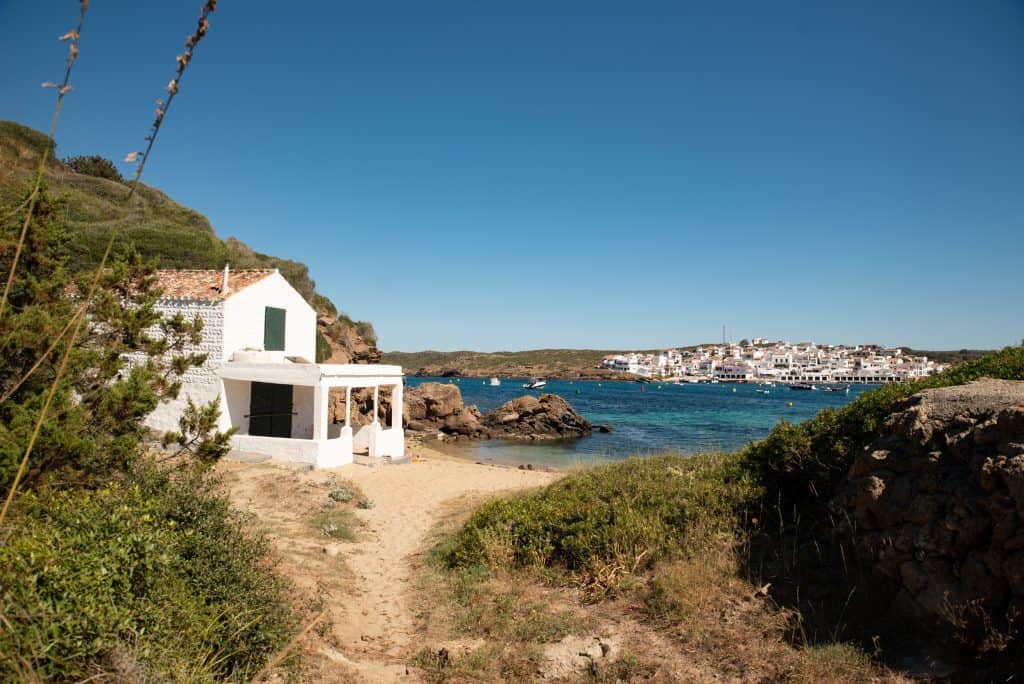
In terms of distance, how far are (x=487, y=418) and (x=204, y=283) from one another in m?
24.5

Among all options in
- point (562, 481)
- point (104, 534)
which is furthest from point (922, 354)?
point (104, 534)

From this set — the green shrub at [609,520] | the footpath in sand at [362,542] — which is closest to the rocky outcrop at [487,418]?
the footpath in sand at [362,542]

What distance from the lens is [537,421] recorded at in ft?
132

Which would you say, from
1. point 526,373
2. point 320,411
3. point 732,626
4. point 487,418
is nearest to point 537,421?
point 487,418

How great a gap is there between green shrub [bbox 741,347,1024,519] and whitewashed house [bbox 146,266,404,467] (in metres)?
12.0

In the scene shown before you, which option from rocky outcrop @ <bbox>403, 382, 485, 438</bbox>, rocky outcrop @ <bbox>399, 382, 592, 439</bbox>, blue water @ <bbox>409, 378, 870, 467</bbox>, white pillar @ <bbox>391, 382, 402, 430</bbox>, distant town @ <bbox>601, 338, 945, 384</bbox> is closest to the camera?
white pillar @ <bbox>391, 382, 402, 430</bbox>

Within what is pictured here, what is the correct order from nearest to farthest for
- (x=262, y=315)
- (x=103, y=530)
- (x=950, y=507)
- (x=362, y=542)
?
(x=103, y=530)
(x=950, y=507)
(x=362, y=542)
(x=262, y=315)

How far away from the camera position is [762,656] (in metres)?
5.30

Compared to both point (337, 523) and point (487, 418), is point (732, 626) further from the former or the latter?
point (487, 418)

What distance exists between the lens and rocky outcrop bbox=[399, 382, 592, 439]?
124 ft

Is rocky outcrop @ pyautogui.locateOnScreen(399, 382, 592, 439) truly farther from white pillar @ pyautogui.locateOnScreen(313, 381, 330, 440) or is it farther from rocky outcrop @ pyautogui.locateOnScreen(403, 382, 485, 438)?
white pillar @ pyautogui.locateOnScreen(313, 381, 330, 440)

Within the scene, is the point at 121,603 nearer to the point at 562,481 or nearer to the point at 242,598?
the point at 242,598

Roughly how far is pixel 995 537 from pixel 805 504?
116 inches

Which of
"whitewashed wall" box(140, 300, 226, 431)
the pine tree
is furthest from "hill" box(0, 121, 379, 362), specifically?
the pine tree
